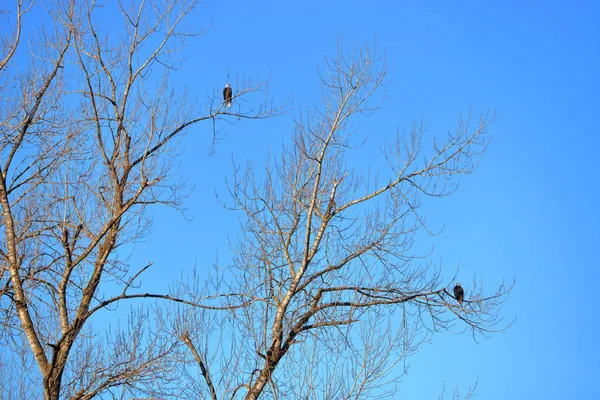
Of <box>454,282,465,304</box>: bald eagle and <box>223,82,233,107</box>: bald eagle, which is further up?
<box>223,82,233,107</box>: bald eagle

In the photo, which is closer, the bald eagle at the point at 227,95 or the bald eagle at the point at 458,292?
the bald eagle at the point at 458,292

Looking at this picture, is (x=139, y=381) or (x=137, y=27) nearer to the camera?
(x=139, y=381)

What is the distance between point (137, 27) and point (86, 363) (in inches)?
140

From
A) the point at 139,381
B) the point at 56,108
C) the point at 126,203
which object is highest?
the point at 56,108

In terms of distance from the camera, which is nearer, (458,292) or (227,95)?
(458,292)

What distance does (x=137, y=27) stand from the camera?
8195 mm

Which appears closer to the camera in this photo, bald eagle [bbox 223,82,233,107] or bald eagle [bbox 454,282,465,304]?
bald eagle [bbox 454,282,465,304]

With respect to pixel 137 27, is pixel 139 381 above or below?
below

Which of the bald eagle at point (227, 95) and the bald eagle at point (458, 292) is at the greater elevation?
the bald eagle at point (227, 95)

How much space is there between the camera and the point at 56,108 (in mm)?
8375

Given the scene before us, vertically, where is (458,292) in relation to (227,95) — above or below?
below

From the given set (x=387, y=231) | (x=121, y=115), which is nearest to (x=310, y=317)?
(x=387, y=231)

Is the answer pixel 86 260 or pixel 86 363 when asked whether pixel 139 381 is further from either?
pixel 86 260

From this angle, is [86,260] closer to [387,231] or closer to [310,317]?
[310,317]
